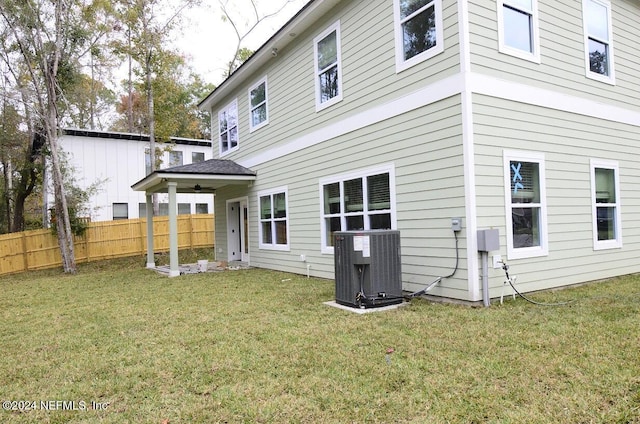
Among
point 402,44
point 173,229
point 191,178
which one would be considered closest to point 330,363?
point 402,44

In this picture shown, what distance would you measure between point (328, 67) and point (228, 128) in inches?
236

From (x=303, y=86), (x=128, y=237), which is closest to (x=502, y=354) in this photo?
(x=303, y=86)

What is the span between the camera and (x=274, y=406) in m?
2.89

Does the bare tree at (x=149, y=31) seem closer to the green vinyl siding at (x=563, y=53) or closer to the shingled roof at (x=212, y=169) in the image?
the shingled roof at (x=212, y=169)

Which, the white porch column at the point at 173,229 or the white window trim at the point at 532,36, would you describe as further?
A: the white porch column at the point at 173,229

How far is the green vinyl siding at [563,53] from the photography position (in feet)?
18.8

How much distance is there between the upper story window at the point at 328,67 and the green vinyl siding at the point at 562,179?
3284mm

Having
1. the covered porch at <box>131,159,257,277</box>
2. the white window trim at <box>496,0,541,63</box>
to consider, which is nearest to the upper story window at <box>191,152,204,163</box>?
the covered porch at <box>131,159,257,277</box>

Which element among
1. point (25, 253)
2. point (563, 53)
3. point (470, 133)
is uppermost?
point (563, 53)

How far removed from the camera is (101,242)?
16141 millimetres

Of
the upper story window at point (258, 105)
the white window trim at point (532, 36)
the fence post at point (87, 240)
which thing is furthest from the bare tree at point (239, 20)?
the white window trim at point (532, 36)

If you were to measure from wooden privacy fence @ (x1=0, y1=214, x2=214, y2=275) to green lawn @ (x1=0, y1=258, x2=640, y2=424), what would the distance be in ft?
31.9

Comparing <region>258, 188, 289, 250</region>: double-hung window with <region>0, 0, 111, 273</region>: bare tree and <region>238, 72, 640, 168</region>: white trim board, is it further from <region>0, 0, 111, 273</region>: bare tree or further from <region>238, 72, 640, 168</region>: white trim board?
<region>0, 0, 111, 273</region>: bare tree

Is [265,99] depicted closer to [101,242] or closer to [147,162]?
[101,242]
